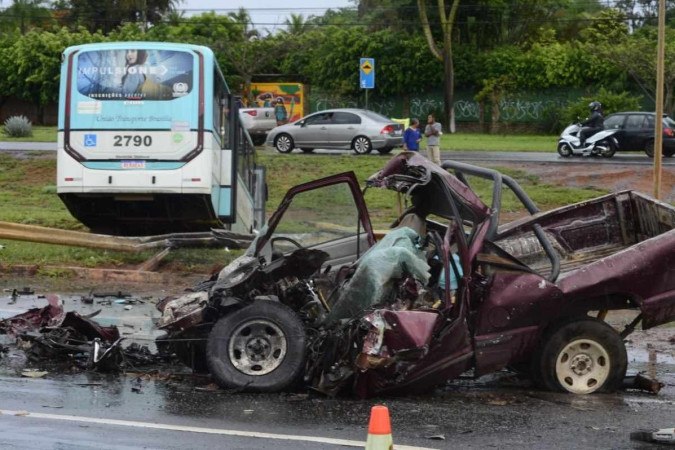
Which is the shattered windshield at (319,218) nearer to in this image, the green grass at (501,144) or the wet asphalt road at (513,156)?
the wet asphalt road at (513,156)

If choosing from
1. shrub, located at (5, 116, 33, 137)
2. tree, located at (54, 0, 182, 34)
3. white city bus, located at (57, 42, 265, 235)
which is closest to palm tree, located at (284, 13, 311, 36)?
tree, located at (54, 0, 182, 34)

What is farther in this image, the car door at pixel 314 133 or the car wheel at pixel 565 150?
the car door at pixel 314 133

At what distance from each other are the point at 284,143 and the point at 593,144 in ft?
30.7

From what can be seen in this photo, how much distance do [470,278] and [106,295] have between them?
655 centimetres

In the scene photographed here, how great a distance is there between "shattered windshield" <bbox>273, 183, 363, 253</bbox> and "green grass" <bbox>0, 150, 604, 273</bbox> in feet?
0.07

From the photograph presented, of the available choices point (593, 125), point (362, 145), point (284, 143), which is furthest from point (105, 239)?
point (593, 125)

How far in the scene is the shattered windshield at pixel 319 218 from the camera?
360 inches

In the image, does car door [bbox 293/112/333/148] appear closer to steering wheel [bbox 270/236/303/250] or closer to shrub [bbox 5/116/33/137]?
shrub [bbox 5/116/33/137]

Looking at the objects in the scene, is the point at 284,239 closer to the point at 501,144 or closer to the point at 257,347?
the point at 257,347

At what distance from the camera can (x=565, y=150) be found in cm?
3238

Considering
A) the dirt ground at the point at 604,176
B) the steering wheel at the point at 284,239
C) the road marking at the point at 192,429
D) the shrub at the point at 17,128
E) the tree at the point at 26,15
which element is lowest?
the road marking at the point at 192,429

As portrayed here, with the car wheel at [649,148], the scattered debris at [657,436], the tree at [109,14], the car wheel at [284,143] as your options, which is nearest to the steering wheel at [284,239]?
the scattered debris at [657,436]

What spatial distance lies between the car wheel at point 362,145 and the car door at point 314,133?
38.0 inches

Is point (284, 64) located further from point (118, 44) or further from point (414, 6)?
point (118, 44)
